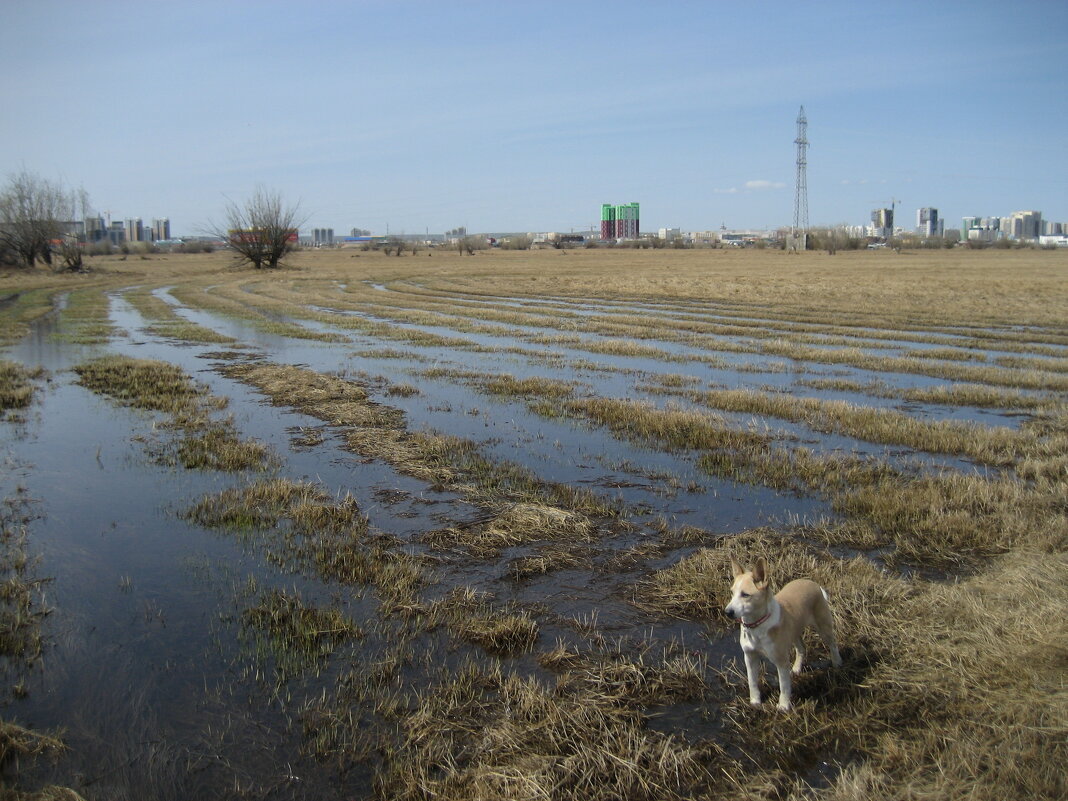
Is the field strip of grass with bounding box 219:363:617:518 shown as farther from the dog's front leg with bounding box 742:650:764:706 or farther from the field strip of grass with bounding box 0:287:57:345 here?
the field strip of grass with bounding box 0:287:57:345

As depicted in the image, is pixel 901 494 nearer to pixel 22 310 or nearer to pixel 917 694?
pixel 917 694

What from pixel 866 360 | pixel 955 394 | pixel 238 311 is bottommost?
pixel 955 394

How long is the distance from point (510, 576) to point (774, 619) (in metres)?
3.18

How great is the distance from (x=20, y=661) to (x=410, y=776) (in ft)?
11.8

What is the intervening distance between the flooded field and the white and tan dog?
0.84 feet

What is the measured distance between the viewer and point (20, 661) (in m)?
6.18

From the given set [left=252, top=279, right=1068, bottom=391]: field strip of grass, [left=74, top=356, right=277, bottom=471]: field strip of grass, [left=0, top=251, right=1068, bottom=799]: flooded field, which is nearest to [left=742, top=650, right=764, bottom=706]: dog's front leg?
[left=0, top=251, right=1068, bottom=799]: flooded field

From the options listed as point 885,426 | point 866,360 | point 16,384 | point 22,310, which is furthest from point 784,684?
point 22,310

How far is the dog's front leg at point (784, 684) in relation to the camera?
204 inches

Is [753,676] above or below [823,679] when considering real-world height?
above

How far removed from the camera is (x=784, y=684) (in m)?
5.23

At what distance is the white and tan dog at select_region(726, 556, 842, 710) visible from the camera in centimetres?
487

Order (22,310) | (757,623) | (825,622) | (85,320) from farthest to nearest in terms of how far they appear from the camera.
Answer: (22,310)
(85,320)
(825,622)
(757,623)

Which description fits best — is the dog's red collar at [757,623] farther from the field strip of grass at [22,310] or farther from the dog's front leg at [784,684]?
the field strip of grass at [22,310]
